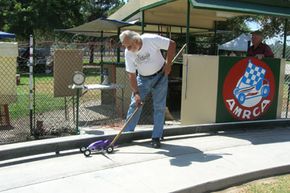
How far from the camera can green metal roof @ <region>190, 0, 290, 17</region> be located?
768cm

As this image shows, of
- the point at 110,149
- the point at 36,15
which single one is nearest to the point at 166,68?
the point at 110,149

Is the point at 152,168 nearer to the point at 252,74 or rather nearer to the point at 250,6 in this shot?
the point at 252,74

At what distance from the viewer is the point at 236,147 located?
662cm

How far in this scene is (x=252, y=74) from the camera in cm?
823

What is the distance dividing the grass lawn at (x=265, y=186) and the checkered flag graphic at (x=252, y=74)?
3041 millimetres

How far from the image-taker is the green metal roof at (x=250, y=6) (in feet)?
25.2

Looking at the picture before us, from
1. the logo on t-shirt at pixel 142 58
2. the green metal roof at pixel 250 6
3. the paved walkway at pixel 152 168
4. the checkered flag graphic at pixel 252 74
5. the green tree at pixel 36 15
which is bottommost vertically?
the paved walkway at pixel 152 168

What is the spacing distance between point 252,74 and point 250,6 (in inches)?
56.4

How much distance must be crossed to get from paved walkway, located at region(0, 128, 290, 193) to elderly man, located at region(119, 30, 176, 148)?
52cm

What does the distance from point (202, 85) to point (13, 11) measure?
1098 inches

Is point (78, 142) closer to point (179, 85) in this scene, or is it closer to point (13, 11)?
point (179, 85)

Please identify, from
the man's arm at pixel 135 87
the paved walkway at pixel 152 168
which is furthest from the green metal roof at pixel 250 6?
the paved walkway at pixel 152 168

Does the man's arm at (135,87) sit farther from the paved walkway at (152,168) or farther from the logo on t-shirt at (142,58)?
the paved walkway at (152,168)

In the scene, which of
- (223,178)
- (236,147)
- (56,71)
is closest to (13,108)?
(56,71)
